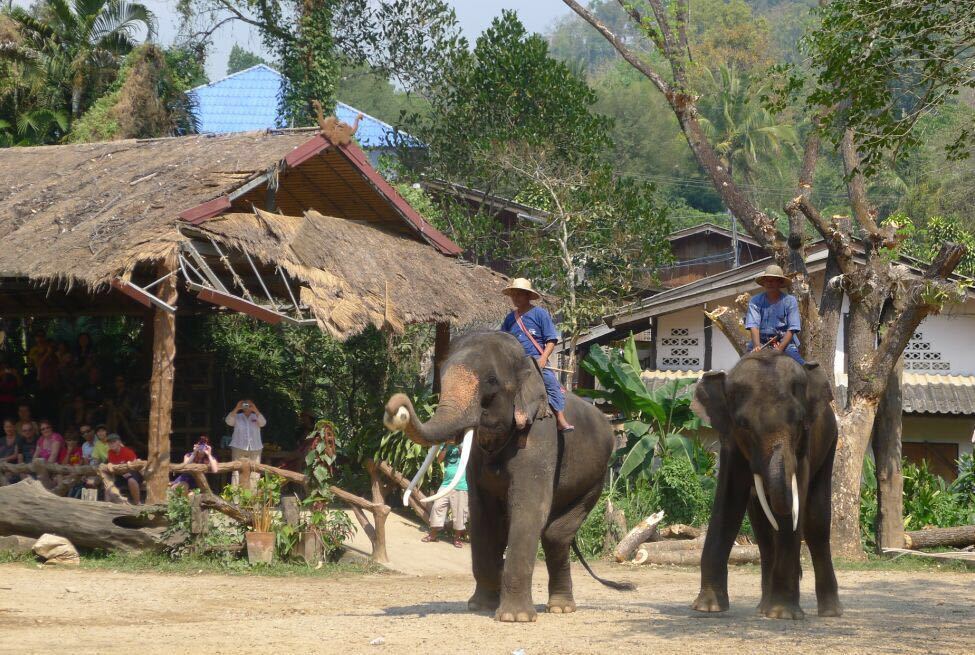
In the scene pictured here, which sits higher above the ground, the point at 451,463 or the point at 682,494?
the point at 451,463

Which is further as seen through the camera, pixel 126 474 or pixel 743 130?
pixel 743 130

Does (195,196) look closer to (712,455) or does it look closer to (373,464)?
(373,464)

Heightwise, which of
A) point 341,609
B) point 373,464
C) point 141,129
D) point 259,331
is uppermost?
point 141,129

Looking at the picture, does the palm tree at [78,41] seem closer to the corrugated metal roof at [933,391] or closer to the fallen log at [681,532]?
the corrugated metal roof at [933,391]

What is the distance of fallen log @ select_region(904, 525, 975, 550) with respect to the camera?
1588cm

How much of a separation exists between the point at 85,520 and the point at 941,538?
1043 cm

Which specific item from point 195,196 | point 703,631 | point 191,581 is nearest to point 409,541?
point 191,581

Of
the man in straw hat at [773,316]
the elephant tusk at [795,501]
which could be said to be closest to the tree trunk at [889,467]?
the man in straw hat at [773,316]

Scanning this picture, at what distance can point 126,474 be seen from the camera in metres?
14.3

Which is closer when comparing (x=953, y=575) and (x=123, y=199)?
(x=953, y=575)

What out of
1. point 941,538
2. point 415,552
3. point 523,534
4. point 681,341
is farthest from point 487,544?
point 681,341

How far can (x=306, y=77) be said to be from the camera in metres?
27.0

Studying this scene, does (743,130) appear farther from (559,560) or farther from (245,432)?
(559,560)

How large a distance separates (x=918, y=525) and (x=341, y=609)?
989 cm
